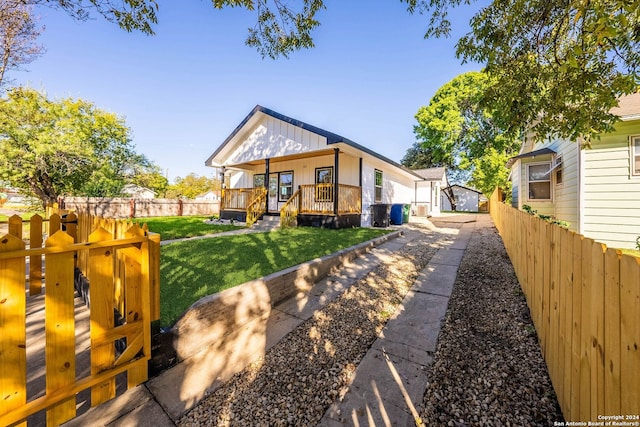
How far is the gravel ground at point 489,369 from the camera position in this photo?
5.84 ft

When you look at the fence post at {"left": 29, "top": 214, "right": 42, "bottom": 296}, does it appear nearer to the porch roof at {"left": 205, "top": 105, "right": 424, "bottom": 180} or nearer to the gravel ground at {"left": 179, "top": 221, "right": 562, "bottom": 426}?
the gravel ground at {"left": 179, "top": 221, "right": 562, "bottom": 426}

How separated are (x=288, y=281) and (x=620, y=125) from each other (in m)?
9.99

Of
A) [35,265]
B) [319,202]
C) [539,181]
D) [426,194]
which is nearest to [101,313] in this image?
[35,265]

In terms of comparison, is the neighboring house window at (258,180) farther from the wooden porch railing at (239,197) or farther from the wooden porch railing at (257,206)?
the wooden porch railing at (257,206)

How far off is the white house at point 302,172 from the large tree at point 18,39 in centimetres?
690

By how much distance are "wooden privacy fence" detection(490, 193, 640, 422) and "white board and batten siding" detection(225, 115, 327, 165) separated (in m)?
8.35

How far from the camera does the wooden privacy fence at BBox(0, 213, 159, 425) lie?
59.2 inches

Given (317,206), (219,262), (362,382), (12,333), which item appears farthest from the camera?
(317,206)

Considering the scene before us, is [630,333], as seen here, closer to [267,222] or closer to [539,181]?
[267,222]

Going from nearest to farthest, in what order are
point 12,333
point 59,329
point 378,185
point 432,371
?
point 12,333, point 59,329, point 432,371, point 378,185

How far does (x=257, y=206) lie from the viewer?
12148 millimetres

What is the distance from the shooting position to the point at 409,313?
3346 mm

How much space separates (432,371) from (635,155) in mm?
9416

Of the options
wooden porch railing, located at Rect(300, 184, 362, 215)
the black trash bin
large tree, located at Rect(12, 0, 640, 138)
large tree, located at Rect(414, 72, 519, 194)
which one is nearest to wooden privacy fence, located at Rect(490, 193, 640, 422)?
large tree, located at Rect(12, 0, 640, 138)
